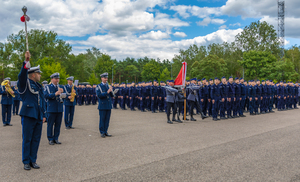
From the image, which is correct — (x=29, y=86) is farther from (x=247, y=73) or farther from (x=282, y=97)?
(x=247, y=73)

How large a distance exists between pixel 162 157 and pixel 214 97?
8.00m

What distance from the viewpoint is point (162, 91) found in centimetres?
1734

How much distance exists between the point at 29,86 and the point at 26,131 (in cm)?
99

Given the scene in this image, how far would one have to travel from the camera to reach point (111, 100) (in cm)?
1580

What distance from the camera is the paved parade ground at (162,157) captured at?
15.3 feet

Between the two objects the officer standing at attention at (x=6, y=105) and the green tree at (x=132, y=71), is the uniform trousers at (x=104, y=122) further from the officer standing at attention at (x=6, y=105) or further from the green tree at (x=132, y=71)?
the green tree at (x=132, y=71)

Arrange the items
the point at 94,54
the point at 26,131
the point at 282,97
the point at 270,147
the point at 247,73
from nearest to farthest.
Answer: the point at 26,131, the point at 270,147, the point at 282,97, the point at 247,73, the point at 94,54

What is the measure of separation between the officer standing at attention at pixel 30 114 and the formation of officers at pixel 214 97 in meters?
7.18

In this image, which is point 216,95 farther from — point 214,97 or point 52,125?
point 52,125

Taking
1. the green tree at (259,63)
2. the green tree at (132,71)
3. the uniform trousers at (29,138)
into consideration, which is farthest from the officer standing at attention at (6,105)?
the green tree at (132,71)

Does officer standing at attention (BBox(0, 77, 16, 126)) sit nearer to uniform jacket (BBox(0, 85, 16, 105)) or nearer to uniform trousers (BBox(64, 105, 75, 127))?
uniform jacket (BBox(0, 85, 16, 105))

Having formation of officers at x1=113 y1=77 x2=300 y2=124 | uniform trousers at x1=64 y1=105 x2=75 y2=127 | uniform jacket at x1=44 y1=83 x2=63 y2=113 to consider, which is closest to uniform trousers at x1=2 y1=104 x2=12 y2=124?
uniform trousers at x1=64 y1=105 x2=75 y2=127

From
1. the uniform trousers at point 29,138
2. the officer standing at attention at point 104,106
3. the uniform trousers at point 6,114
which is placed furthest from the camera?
the uniform trousers at point 6,114

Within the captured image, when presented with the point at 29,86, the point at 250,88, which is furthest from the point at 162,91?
the point at 29,86
